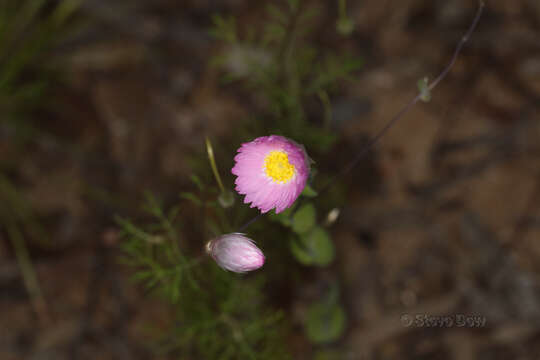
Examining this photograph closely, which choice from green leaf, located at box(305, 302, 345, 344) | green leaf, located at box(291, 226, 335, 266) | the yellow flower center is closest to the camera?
the yellow flower center

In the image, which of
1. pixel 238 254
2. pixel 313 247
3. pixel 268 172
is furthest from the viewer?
pixel 313 247

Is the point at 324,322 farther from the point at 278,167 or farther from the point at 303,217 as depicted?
the point at 278,167

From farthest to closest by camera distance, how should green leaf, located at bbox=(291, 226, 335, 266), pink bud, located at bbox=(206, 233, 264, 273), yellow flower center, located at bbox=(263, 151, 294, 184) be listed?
green leaf, located at bbox=(291, 226, 335, 266)
yellow flower center, located at bbox=(263, 151, 294, 184)
pink bud, located at bbox=(206, 233, 264, 273)

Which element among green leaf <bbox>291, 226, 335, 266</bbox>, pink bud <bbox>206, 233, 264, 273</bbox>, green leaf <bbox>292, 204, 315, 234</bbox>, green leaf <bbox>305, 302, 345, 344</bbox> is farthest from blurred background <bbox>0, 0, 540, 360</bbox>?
pink bud <bbox>206, 233, 264, 273</bbox>

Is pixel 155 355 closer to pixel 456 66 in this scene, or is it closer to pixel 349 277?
pixel 349 277

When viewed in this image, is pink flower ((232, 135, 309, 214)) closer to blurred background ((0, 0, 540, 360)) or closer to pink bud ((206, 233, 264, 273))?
pink bud ((206, 233, 264, 273))

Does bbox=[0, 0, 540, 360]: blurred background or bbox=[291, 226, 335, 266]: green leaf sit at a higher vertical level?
bbox=[0, 0, 540, 360]: blurred background

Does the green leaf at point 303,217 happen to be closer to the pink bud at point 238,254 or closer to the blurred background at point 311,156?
Result: the pink bud at point 238,254

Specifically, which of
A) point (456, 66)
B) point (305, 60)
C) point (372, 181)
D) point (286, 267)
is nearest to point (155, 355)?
point (286, 267)

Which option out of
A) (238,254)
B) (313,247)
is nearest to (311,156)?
(313,247)
